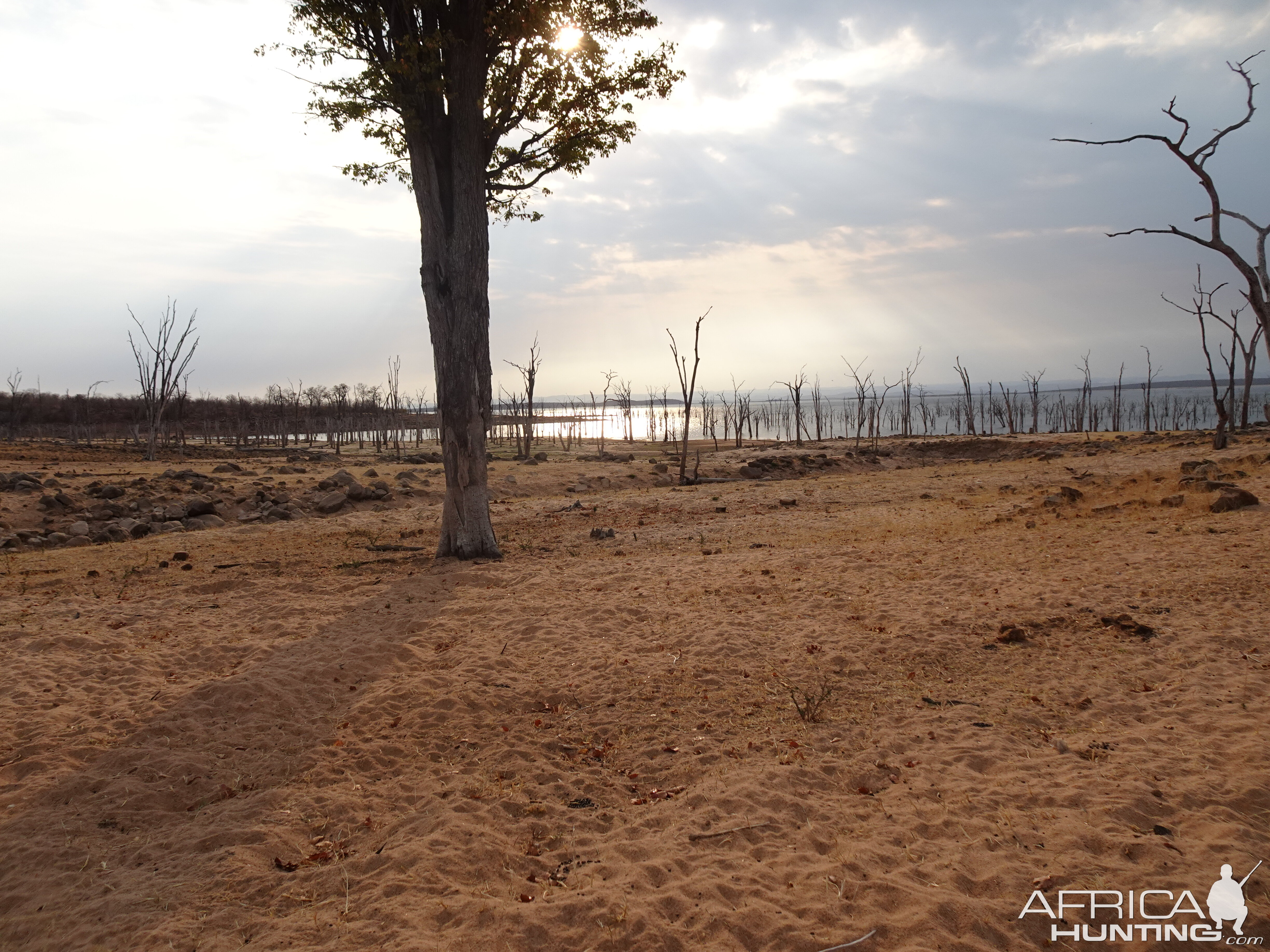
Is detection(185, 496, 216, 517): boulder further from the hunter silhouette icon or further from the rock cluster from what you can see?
the hunter silhouette icon

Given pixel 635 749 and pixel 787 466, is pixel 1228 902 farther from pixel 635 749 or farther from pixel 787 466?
pixel 787 466

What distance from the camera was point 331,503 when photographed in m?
15.8

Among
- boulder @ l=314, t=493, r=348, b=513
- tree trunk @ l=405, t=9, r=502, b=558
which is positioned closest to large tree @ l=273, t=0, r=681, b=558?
tree trunk @ l=405, t=9, r=502, b=558

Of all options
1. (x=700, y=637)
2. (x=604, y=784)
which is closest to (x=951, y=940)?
(x=604, y=784)

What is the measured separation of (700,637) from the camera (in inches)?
249

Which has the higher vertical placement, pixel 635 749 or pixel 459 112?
pixel 459 112

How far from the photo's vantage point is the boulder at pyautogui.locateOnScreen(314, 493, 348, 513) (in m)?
15.6

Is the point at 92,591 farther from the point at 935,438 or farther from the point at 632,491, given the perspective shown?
the point at 935,438

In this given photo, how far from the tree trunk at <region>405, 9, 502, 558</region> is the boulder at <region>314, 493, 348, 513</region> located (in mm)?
7340

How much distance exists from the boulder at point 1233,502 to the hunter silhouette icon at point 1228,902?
939cm

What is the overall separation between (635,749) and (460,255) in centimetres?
741

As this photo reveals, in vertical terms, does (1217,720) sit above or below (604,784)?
above

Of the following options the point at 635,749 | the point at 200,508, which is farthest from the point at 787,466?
the point at 635,749

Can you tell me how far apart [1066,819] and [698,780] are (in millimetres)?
1928
